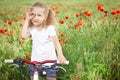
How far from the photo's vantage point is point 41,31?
3340 mm

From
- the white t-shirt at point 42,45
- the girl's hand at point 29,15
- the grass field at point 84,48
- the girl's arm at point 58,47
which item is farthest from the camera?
the grass field at point 84,48

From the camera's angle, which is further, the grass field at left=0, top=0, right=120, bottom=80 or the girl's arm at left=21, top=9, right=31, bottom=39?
the grass field at left=0, top=0, right=120, bottom=80

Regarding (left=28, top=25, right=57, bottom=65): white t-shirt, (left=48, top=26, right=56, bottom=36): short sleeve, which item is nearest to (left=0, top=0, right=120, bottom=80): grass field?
(left=28, top=25, right=57, bottom=65): white t-shirt

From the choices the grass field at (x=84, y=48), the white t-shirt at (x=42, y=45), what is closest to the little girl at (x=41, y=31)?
the white t-shirt at (x=42, y=45)

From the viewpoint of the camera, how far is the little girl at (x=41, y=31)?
3251mm

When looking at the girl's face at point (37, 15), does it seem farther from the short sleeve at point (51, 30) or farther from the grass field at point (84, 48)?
the grass field at point (84, 48)

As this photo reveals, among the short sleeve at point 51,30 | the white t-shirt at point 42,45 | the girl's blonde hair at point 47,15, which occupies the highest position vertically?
the girl's blonde hair at point 47,15

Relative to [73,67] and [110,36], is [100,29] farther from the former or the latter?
[73,67]

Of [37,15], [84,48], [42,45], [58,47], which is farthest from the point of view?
[84,48]

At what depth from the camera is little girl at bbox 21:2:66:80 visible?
3.25 m

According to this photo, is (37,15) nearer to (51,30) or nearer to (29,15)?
(29,15)

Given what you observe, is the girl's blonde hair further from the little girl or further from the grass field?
the grass field

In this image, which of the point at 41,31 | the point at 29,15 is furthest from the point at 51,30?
the point at 29,15

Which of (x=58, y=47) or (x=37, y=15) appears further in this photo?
(x=37, y=15)
